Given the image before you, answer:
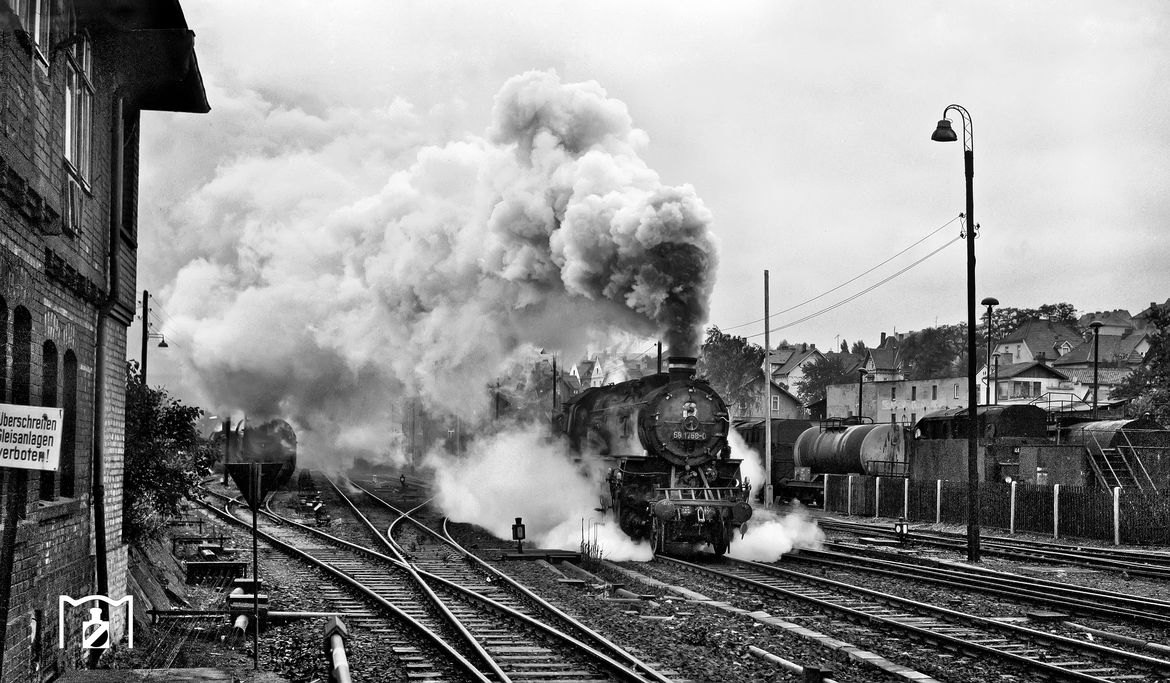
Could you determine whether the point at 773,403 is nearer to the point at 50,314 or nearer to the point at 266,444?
the point at 266,444

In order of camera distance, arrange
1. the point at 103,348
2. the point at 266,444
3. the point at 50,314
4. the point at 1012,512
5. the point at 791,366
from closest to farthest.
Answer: the point at 50,314 → the point at 103,348 → the point at 1012,512 → the point at 266,444 → the point at 791,366

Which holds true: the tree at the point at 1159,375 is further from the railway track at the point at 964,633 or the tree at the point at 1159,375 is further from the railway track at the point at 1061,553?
the railway track at the point at 964,633

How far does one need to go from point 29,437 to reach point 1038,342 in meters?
94.0

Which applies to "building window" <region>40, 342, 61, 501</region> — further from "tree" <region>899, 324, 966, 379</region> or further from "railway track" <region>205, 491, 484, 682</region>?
"tree" <region>899, 324, 966, 379</region>

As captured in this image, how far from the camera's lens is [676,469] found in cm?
1766

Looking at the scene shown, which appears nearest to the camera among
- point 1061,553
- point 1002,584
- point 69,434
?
point 69,434

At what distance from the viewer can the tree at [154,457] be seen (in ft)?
41.6

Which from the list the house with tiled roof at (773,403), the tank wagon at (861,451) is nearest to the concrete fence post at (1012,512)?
the tank wagon at (861,451)

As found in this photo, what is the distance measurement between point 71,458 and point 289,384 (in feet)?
70.7

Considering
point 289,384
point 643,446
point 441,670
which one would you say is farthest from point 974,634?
point 289,384

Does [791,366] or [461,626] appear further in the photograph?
[791,366]

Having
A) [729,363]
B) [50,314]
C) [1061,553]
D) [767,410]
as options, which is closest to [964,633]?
[50,314]

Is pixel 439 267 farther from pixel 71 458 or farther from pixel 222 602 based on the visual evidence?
pixel 71 458

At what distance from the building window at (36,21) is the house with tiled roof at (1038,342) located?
89.4m
